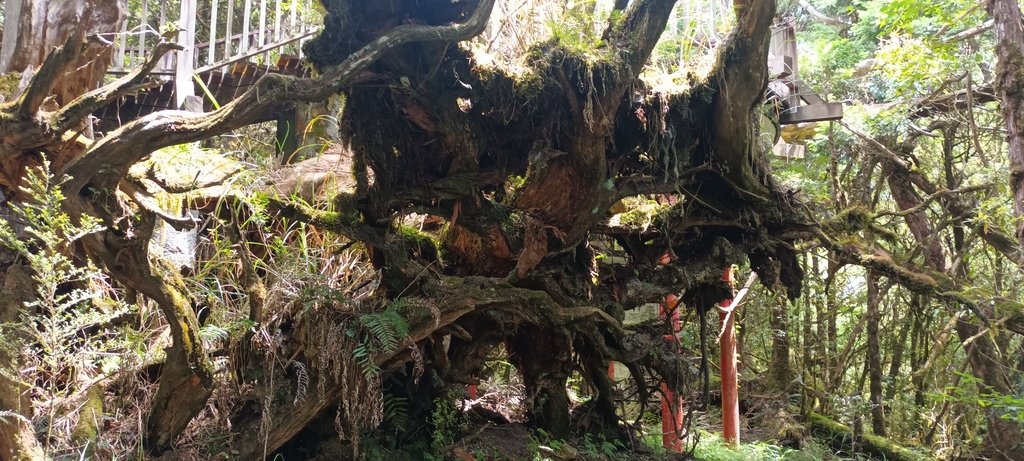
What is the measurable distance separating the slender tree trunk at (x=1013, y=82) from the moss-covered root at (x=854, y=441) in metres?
3.65

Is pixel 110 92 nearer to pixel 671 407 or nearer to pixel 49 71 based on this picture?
pixel 49 71

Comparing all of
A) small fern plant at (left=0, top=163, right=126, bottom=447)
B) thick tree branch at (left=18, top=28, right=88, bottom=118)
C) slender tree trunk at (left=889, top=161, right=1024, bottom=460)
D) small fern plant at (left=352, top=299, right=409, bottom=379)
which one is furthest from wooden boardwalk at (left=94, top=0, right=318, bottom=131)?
slender tree trunk at (left=889, top=161, right=1024, bottom=460)

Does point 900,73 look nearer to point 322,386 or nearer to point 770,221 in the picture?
point 770,221

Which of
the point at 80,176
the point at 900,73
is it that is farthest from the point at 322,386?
the point at 900,73

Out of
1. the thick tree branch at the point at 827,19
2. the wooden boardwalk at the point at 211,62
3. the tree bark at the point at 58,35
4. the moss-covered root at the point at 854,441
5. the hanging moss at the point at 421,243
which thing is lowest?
the moss-covered root at the point at 854,441

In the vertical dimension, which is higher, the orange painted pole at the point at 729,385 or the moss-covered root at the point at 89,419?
the moss-covered root at the point at 89,419

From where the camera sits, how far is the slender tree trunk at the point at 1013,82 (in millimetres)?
4535

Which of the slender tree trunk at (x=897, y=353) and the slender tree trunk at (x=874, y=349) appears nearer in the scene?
the slender tree trunk at (x=874, y=349)

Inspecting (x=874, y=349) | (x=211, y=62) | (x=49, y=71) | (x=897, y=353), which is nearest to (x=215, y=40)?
(x=211, y=62)

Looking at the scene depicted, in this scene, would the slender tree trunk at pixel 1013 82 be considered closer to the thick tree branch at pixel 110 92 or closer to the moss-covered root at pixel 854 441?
the moss-covered root at pixel 854 441

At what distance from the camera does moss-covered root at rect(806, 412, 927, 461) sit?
7232 mm

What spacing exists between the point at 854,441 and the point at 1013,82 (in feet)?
15.0

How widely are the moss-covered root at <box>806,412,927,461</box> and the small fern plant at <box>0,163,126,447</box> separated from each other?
750cm

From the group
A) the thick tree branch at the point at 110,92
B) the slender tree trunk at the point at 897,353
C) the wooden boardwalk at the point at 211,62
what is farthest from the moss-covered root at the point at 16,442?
the slender tree trunk at the point at 897,353
